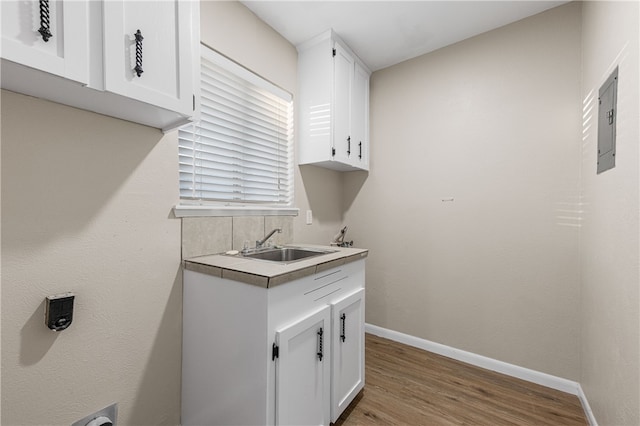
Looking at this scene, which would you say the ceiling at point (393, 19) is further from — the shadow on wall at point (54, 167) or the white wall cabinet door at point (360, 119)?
the shadow on wall at point (54, 167)

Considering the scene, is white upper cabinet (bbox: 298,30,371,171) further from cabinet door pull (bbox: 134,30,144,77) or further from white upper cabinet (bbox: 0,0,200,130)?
cabinet door pull (bbox: 134,30,144,77)

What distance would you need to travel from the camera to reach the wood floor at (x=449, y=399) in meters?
1.58

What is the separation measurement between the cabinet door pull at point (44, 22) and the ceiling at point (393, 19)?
133cm

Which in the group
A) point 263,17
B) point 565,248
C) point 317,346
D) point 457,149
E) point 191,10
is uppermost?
point 263,17

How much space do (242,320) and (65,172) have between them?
920 mm

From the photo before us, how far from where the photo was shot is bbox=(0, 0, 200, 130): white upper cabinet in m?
0.77

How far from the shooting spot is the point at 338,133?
2227 mm

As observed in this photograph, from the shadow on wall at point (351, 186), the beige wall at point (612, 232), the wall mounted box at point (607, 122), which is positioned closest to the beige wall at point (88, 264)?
the shadow on wall at point (351, 186)

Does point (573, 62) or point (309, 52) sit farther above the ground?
point (309, 52)

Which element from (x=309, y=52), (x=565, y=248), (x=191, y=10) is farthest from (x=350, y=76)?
(x=565, y=248)

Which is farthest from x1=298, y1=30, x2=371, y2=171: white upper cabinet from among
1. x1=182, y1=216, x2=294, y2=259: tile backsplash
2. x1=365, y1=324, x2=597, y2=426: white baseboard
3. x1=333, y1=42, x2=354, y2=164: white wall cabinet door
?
x1=365, y1=324, x2=597, y2=426: white baseboard

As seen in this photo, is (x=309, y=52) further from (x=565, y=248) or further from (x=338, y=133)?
(x=565, y=248)

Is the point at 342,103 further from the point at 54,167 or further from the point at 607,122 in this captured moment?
the point at 54,167

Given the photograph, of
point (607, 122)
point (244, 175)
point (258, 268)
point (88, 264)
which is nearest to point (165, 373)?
point (88, 264)
